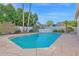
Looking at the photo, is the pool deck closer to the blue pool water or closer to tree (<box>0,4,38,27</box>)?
the blue pool water

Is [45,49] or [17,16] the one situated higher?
[17,16]

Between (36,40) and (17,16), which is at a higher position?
(17,16)

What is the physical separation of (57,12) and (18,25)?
1252 millimetres

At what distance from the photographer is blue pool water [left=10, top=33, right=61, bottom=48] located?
24.5 feet

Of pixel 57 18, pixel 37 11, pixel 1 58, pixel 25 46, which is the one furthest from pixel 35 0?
pixel 1 58

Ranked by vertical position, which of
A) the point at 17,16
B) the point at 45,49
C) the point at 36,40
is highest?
the point at 17,16

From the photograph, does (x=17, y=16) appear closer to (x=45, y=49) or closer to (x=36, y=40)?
(x=36, y=40)

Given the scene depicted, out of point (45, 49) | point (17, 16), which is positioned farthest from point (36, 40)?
point (17, 16)

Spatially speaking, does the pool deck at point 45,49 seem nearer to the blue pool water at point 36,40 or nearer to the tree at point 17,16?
the blue pool water at point 36,40

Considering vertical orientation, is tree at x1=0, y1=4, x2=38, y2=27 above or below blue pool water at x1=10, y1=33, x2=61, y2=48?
above

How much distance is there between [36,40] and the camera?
750cm

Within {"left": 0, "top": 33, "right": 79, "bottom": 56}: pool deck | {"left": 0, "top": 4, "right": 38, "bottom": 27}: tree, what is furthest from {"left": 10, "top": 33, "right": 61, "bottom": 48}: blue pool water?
{"left": 0, "top": 4, "right": 38, "bottom": 27}: tree

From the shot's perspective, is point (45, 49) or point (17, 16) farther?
point (17, 16)

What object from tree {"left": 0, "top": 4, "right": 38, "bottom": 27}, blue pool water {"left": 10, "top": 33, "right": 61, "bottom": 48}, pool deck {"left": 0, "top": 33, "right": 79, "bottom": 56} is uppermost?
tree {"left": 0, "top": 4, "right": 38, "bottom": 27}
